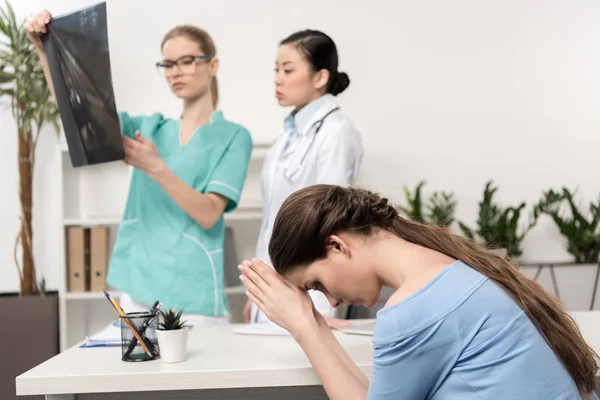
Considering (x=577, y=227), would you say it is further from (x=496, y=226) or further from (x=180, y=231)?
(x=180, y=231)

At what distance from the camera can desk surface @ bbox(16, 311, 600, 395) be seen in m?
1.50

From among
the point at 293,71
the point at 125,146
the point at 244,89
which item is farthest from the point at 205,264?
the point at 244,89

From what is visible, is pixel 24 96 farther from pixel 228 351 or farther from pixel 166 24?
pixel 228 351

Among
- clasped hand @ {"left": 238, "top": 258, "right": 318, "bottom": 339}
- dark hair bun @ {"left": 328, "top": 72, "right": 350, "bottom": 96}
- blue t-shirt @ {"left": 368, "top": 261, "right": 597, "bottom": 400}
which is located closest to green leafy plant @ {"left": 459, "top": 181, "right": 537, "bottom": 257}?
dark hair bun @ {"left": 328, "top": 72, "right": 350, "bottom": 96}

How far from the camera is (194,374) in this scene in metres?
1.50

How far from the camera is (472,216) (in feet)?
13.7

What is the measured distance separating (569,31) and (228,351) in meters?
3.27

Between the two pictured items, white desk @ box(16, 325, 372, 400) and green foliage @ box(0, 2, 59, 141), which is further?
green foliage @ box(0, 2, 59, 141)

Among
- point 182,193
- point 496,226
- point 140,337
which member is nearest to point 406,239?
point 140,337

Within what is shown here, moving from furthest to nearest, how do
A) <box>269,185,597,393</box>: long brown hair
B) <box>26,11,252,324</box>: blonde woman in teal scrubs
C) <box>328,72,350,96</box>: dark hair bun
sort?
<box>328,72,350,96</box>: dark hair bun
<box>26,11,252,324</box>: blonde woman in teal scrubs
<box>269,185,597,393</box>: long brown hair

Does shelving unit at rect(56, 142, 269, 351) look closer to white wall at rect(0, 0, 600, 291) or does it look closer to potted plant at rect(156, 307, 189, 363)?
white wall at rect(0, 0, 600, 291)

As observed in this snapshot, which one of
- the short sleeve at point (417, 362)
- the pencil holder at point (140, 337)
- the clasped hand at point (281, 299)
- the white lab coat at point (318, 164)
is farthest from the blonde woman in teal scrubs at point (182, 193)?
the short sleeve at point (417, 362)

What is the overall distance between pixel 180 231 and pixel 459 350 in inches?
48.8

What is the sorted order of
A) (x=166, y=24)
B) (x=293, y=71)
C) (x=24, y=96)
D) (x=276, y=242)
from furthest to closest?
(x=166, y=24), (x=24, y=96), (x=293, y=71), (x=276, y=242)
